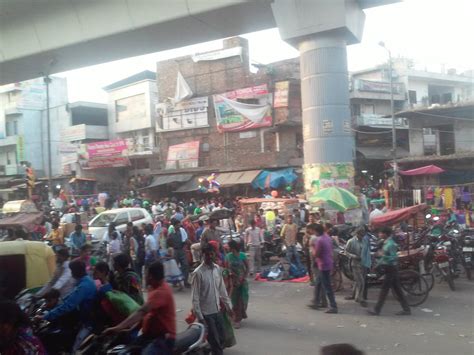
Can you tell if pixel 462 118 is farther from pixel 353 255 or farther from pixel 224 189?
pixel 353 255

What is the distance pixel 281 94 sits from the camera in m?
28.8

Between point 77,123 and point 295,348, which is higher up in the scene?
point 77,123

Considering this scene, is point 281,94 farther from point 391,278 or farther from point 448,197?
point 391,278

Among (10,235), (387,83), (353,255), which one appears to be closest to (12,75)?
(10,235)

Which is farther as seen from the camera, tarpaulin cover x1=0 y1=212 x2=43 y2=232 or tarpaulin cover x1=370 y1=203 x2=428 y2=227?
tarpaulin cover x1=0 y1=212 x2=43 y2=232

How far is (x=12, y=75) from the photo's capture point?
52.3 feet

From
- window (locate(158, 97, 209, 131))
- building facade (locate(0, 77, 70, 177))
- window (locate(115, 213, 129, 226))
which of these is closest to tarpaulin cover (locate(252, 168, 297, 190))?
window (locate(158, 97, 209, 131))

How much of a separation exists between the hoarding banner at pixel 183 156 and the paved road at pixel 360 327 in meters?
23.8

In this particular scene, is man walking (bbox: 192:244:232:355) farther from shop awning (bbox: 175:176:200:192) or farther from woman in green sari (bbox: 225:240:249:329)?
shop awning (bbox: 175:176:200:192)

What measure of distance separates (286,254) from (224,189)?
18833 mm

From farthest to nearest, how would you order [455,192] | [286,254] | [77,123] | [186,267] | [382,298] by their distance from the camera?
[77,123] → [455,192] → [286,254] → [186,267] → [382,298]

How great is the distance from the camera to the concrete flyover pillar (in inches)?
571

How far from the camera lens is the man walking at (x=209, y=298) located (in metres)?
5.70

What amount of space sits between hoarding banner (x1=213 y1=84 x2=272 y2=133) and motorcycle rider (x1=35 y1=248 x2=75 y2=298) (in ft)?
76.9
